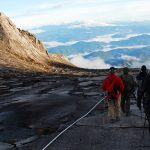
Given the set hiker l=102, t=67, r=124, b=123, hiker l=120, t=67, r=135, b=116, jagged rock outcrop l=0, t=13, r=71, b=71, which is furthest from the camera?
jagged rock outcrop l=0, t=13, r=71, b=71

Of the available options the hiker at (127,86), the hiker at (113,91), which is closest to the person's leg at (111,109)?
the hiker at (113,91)

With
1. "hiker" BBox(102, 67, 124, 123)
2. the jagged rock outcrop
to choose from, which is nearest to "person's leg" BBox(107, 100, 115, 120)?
"hiker" BBox(102, 67, 124, 123)

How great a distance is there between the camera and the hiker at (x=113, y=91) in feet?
51.5

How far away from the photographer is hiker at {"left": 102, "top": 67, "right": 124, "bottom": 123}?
51.5 ft

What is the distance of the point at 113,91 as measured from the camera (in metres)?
15.8

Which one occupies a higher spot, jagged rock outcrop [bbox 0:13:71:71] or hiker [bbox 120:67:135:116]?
jagged rock outcrop [bbox 0:13:71:71]

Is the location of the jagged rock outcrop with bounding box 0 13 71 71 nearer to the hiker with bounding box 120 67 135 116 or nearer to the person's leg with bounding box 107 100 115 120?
the hiker with bounding box 120 67 135 116

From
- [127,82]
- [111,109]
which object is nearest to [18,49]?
[127,82]

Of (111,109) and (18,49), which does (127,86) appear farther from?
(18,49)

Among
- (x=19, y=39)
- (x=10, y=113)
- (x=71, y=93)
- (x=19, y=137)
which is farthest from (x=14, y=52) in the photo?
(x=19, y=137)

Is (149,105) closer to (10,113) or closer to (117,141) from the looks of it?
(117,141)

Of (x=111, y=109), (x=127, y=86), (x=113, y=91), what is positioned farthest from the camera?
(x=127, y=86)

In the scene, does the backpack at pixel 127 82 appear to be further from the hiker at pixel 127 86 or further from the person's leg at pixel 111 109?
the person's leg at pixel 111 109

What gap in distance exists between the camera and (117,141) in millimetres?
12875
